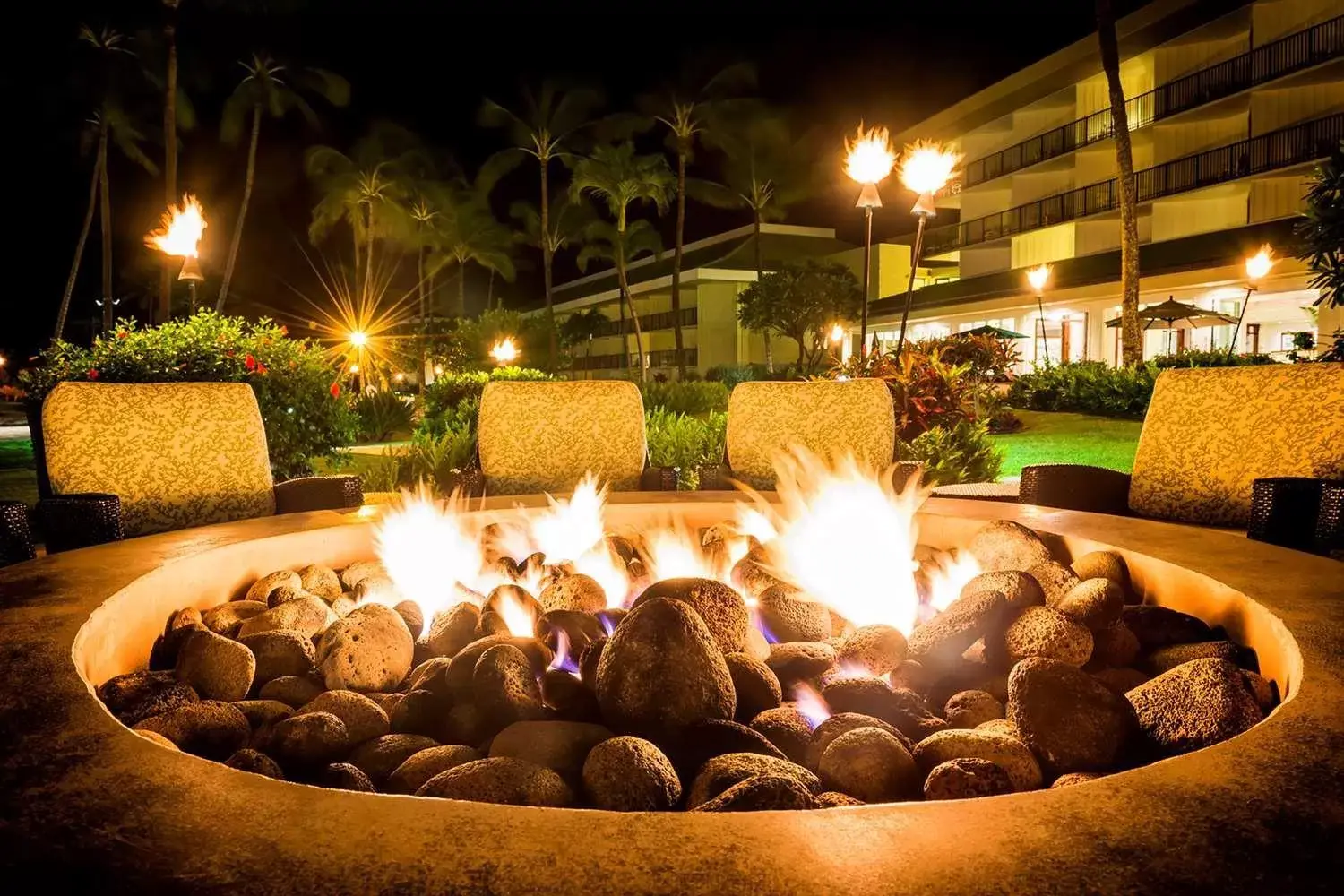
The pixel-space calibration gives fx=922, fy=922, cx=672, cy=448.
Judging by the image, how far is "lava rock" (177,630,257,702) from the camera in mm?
1983

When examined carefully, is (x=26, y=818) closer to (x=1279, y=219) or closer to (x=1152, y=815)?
(x=1152, y=815)

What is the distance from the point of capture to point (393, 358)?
41.2 metres

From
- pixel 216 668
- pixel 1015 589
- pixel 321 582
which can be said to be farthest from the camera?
pixel 321 582

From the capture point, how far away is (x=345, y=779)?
1480 mm

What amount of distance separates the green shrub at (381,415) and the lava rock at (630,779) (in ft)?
54.6

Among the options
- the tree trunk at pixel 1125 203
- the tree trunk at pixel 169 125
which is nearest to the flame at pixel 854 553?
the tree trunk at pixel 1125 203

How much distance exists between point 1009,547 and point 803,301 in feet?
103

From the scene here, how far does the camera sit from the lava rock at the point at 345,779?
1473 mm

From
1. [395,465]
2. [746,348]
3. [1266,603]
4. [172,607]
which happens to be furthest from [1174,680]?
[746,348]

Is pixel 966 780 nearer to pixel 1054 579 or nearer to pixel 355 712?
pixel 355 712

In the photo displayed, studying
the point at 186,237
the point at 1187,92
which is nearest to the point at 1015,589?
the point at 186,237

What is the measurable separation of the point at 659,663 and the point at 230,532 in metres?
1.81

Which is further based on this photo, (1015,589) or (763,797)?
(1015,589)

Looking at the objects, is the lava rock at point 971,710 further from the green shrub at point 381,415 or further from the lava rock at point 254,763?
the green shrub at point 381,415
